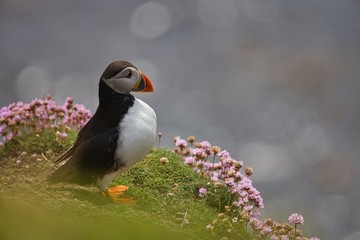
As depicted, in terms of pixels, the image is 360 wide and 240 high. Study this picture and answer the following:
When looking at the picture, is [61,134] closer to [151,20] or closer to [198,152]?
[198,152]

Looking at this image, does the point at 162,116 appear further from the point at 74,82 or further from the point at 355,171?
the point at 355,171

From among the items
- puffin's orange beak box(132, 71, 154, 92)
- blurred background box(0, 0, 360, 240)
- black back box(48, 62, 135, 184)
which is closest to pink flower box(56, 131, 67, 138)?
black back box(48, 62, 135, 184)

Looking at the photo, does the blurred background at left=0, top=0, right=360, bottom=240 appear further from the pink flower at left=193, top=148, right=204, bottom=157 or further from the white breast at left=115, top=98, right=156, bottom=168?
the white breast at left=115, top=98, right=156, bottom=168

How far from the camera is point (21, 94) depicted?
1302 cm

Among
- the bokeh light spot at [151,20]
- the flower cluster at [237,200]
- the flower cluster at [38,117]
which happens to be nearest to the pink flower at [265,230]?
the flower cluster at [237,200]

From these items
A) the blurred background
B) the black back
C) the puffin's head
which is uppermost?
the blurred background

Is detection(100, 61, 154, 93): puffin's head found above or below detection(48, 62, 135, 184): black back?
above

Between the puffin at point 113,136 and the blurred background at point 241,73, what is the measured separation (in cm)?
547

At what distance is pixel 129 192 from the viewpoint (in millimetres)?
5258

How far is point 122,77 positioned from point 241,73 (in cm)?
912

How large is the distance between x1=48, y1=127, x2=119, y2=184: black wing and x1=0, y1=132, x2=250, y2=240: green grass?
17 centimetres

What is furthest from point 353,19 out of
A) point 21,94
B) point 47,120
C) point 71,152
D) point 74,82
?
point 71,152

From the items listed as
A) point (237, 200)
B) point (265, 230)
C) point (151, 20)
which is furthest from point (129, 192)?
point (151, 20)

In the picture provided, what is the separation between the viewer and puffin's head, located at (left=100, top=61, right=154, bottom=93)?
4793 millimetres
